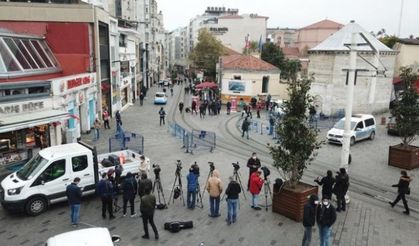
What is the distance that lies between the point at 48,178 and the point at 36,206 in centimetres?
102

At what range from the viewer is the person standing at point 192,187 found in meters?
13.6

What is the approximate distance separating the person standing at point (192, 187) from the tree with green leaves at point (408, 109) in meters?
12.3

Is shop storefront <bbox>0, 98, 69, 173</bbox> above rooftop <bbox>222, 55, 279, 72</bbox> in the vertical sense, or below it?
below

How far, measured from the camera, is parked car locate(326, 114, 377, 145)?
25.3 m

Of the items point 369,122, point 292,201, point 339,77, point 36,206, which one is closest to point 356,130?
point 369,122

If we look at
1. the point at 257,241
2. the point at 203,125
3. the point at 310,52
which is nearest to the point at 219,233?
the point at 257,241

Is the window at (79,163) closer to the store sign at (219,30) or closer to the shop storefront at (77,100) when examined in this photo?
the shop storefront at (77,100)

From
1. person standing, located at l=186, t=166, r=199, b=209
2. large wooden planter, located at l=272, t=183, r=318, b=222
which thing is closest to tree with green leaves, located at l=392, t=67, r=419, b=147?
large wooden planter, located at l=272, t=183, r=318, b=222

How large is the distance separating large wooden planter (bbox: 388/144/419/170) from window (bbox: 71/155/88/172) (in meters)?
15.6

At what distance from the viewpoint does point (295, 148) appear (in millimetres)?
13164

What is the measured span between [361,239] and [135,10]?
72.1m

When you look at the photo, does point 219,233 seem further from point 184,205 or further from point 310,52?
point 310,52

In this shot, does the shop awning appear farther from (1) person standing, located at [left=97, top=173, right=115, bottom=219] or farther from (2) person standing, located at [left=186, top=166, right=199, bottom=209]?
(2) person standing, located at [left=186, top=166, right=199, bottom=209]

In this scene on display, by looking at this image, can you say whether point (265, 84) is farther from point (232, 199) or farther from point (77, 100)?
point (232, 199)
